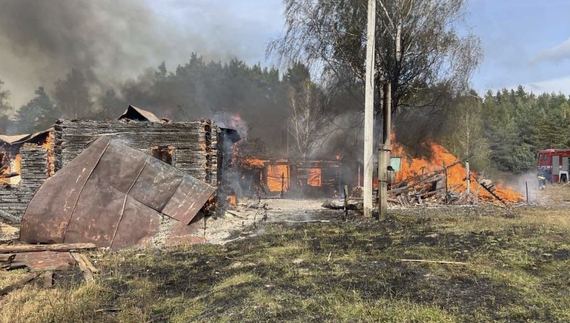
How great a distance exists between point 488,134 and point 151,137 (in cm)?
4320

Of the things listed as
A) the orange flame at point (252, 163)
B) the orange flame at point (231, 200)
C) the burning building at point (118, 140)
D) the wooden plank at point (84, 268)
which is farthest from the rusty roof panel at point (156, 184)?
the orange flame at point (252, 163)

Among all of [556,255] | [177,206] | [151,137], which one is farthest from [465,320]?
[151,137]

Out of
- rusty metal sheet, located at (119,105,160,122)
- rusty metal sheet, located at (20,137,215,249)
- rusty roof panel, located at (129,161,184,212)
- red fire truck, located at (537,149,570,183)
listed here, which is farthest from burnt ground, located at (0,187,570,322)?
red fire truck, located at (537,149,570,183)

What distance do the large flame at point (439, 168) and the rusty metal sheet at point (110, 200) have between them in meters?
13.1

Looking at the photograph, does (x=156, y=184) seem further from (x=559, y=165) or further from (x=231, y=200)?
(x=559, y=165)

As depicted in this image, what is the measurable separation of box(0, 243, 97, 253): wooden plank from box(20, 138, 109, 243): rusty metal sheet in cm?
59

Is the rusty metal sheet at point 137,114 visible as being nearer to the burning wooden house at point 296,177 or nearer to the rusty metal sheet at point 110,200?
the rusty metal sheet at point 110,200

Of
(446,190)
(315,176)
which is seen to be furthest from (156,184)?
(315,176)

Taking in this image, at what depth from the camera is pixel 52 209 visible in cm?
896

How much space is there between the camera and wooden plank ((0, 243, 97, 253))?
798cm

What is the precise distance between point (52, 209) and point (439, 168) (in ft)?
64.4

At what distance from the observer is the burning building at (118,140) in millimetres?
13070

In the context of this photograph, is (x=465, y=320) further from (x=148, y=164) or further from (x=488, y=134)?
(x=488, y=134)

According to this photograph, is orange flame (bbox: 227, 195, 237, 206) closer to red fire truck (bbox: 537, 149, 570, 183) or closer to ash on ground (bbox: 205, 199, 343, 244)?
ash on ground (bbox: 205, 199, 343, 244)
